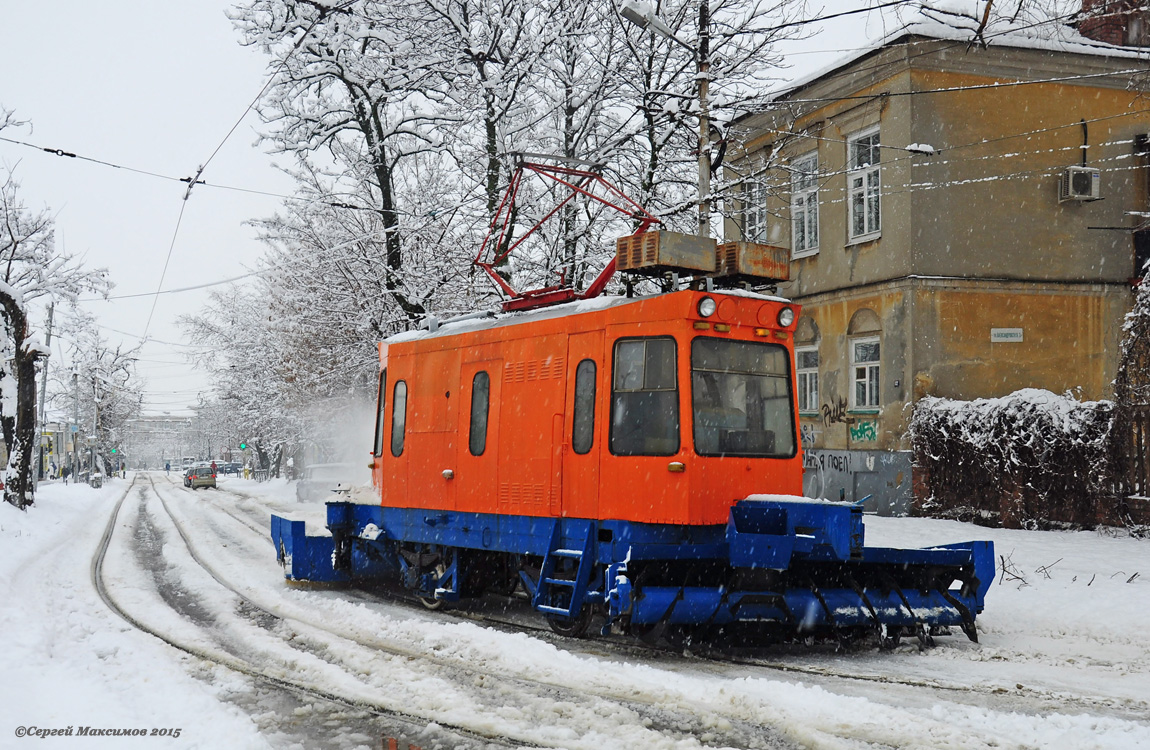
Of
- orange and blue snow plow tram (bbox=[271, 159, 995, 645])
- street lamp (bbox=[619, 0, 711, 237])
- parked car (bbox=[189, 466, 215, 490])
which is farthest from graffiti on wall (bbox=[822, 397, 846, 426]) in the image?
parked car (bbox=[189, 466, 215, 490])

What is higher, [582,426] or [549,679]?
[582,426]

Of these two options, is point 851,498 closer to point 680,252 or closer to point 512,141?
point 512,141

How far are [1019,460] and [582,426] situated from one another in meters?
9.37

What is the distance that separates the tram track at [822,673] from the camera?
6.25 meters

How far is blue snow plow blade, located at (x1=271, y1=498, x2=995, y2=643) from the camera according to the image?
305 inches

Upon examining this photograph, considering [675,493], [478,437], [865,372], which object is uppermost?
[865,372]

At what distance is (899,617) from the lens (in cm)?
822

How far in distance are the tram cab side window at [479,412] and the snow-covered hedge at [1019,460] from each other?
9.09 m

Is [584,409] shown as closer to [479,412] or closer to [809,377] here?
[479,412]

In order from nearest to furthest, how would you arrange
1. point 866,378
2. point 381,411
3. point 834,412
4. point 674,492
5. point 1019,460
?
point 674,492
point 381,411
point 1019,460
point 866,378
point 834,412

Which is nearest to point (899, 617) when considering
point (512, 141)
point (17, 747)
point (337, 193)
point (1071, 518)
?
point (17, 747)

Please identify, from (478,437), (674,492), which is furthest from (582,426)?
(478,437)

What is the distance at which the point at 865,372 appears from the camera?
19.9 m

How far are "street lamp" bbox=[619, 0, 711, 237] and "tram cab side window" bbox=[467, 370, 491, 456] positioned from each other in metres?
4.74
